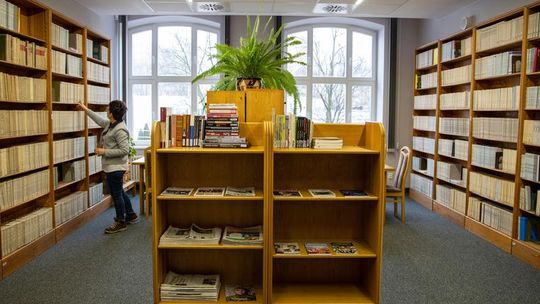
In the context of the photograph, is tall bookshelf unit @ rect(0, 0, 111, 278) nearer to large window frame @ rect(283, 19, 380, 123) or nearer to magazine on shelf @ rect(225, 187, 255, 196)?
magazine on shelf @ rect(225, 187, 255, 196)

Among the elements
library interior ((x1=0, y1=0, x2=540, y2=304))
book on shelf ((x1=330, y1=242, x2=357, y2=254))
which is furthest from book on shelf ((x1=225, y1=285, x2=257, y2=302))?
book on shelf ((x1=330, y1=242, x2=357, y2=254))

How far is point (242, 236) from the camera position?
10.1 feet

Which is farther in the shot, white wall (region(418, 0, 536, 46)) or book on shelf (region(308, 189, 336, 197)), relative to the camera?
white wall (region(418, 0, 536, 46))

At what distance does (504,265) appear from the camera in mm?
4320

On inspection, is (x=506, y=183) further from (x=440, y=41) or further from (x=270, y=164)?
(x=270, y=164)

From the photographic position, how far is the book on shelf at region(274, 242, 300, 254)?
9.99 feet

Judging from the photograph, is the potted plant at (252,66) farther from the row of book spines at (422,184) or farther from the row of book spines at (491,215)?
the row of book spines at (422,184)

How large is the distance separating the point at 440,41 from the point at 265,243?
16.4 ft

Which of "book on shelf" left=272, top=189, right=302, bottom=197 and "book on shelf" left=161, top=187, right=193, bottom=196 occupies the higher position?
"book on shelf" left=161, top=187, right=193, bottom=196

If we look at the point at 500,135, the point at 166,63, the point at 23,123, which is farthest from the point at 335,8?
the point at 23,123

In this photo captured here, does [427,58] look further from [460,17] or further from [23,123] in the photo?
[23,123]

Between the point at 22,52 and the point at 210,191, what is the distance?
2642 millimetres

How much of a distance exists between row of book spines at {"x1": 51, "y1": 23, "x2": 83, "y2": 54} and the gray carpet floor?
7.43 ft

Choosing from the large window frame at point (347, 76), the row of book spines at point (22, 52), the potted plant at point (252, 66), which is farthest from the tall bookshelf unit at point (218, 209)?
the large window frame at point (347, 76)
